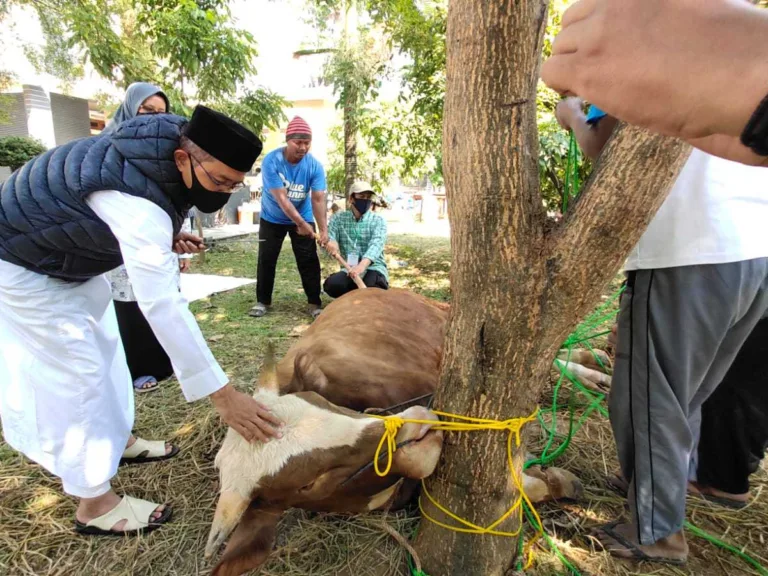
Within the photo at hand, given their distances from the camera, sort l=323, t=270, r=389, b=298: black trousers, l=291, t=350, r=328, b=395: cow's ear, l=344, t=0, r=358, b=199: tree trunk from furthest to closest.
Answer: l=344, t=0, r=358, b=199: tree trunk → l=323, t=270, r=389, b=298: black trousers → l=291, t=350, r=328, b=395: cow's ear

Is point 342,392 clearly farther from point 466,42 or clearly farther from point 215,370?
point 466,42

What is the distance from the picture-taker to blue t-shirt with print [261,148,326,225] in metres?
5.40

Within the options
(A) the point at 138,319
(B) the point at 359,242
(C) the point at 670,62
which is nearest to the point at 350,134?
(B) the point at 359,242

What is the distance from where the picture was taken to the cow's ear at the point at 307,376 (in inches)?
85.9

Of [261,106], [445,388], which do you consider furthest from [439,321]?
[261,106]

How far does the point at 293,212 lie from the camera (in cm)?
536

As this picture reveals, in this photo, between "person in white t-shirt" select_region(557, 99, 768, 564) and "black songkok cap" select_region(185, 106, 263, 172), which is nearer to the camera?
"person in white t-shirt" select_region(557, 99, 768, 564)

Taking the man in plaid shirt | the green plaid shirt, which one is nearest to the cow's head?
the man in plaid shirt

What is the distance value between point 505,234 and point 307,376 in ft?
3.79

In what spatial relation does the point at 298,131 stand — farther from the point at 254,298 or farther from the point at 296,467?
the point at 296,467

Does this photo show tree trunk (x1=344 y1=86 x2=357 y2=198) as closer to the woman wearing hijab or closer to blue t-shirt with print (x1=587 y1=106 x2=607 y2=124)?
the woman wearing hijab

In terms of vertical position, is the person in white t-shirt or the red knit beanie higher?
the red knit beanie

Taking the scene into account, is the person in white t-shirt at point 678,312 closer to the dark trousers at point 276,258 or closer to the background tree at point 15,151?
the dark trousers at point 276,258

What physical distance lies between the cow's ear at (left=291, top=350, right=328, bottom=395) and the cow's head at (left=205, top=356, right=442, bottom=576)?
31cm
